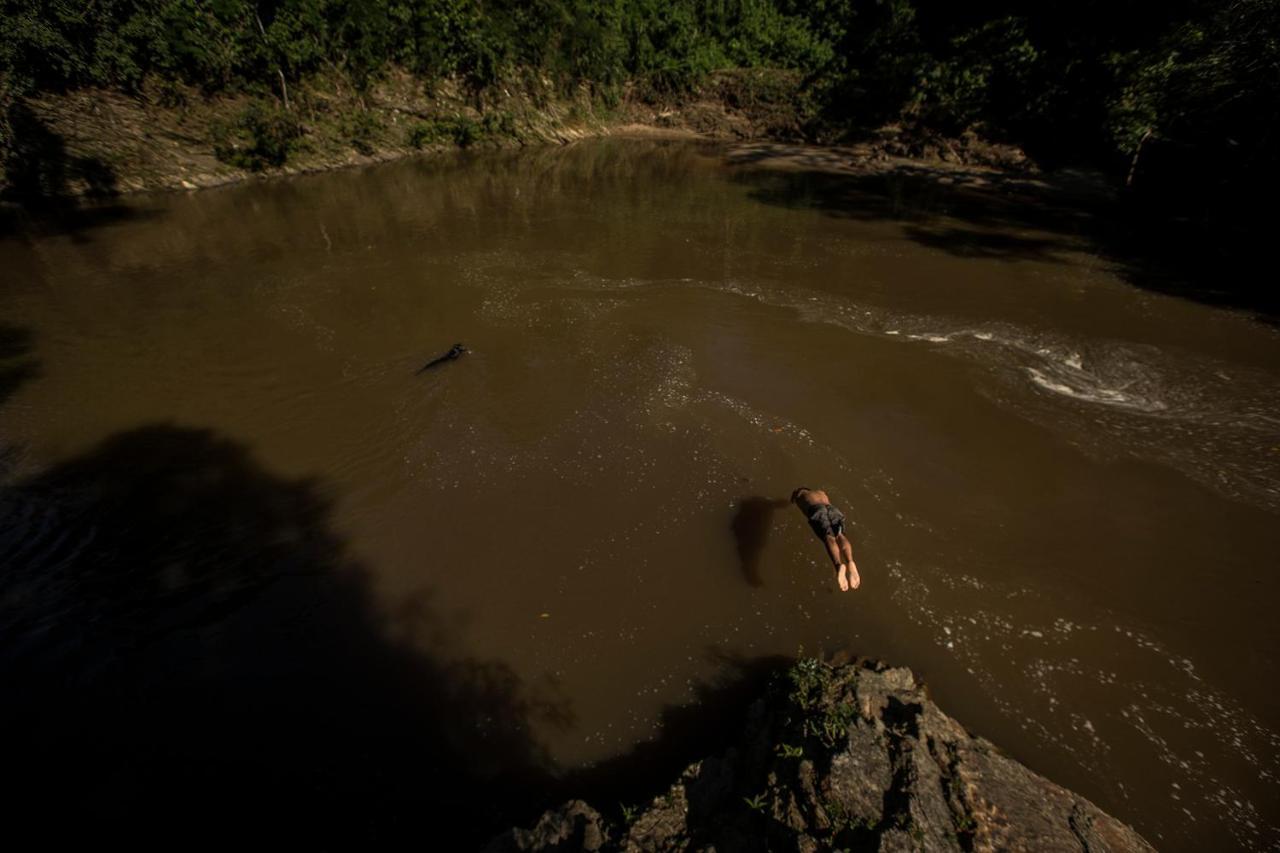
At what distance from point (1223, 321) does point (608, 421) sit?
11.8 meters

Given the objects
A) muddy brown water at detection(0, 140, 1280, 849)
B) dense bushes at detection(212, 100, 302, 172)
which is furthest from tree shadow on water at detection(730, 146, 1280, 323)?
dense bushes at detection(212, 100, 302, 172)

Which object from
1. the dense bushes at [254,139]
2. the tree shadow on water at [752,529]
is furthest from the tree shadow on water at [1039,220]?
the dense bushes at [254,139]

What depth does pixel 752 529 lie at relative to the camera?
5.96 meters

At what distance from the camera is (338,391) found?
815 cm

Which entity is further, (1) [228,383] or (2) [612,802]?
(1) [228,383]

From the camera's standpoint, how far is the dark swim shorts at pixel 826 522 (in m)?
5.24

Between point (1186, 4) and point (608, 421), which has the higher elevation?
point (1186, 4)

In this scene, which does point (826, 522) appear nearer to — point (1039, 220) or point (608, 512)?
point (608, 512)

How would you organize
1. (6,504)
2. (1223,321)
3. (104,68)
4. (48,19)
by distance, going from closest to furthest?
(6,504) < (1223,321) < (48,19) < (104,68)

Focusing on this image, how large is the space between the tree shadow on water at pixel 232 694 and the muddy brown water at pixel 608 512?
3 centimetres

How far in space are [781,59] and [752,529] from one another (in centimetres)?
3611

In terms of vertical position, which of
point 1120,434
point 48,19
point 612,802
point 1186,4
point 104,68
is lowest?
point 612,802

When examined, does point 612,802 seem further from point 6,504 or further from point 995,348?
point 995,348

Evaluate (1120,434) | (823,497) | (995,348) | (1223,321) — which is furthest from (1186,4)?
(823,497)
